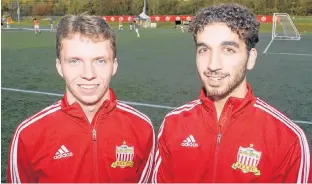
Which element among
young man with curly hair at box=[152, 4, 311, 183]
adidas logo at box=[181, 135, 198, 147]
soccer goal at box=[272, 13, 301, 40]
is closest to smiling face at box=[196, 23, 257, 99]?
young man with curly hair at box=[152, 4, 311, 183]

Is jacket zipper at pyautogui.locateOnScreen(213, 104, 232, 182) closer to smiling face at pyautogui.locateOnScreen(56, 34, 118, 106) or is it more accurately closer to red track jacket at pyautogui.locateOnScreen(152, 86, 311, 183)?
red track jacket at pyautogui.locateOnScreen(152, 86, 311, 183)

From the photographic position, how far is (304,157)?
9.08 ft

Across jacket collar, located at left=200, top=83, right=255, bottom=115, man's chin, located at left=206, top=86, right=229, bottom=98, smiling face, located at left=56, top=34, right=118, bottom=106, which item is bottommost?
jacket collar, located at left=200, top=83, right=255, bottom=115

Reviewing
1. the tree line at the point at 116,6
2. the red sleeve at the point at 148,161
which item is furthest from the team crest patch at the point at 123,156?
the tree line at the point at 116,6

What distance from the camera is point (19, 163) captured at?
9.89 ft

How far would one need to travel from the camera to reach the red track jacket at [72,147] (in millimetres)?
3008

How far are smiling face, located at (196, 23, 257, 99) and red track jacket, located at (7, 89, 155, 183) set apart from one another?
2.61 feet

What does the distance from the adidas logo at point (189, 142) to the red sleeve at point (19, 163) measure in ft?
4.06

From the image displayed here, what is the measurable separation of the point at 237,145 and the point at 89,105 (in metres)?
1.18

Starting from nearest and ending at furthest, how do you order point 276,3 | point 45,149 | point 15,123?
point 45,149, point 15,123, point 276,3

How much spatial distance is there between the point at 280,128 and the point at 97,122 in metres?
1.40

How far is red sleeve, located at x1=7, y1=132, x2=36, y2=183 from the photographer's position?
9.80ft

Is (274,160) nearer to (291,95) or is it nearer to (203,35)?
(203,35)

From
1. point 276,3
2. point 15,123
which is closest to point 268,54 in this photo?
point 15,123
